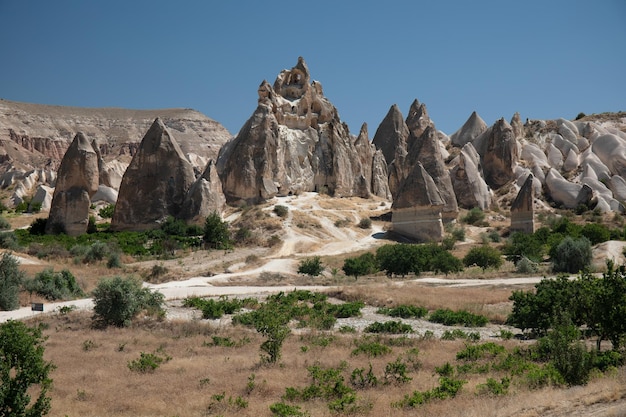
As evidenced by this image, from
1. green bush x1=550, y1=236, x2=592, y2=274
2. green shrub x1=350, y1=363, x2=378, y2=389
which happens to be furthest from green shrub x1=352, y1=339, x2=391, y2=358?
green bush x1=550, y1=236, x2=592, y2=274

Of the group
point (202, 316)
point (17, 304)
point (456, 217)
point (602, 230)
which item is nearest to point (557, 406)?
point (202, 316)

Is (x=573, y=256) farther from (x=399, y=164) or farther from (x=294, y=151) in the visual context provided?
(x=399, y=164)

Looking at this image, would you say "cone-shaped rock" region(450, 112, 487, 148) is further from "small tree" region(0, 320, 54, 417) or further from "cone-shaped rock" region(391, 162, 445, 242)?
"small tree" region(0, 320, 54, 417)

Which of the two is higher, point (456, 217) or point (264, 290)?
point (456, 217)

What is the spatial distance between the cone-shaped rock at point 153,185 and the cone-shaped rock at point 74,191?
1985 mm

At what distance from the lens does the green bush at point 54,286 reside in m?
17.4

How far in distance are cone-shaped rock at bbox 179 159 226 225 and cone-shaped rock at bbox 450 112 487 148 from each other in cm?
2995

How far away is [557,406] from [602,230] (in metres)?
25.6

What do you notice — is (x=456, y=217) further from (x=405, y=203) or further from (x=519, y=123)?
(x=519, y=123)

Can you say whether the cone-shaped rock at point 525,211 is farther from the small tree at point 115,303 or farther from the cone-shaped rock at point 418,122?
the small tree at point 115,303

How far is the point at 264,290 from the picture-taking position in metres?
20.2

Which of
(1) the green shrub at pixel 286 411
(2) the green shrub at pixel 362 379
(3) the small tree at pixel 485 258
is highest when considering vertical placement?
(3) the small tree at pixel 485 258

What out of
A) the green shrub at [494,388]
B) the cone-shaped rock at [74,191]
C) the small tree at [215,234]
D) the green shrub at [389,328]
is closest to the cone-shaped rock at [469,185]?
the small tree at [215,234]

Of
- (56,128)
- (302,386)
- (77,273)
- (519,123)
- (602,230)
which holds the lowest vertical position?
(302,386)
